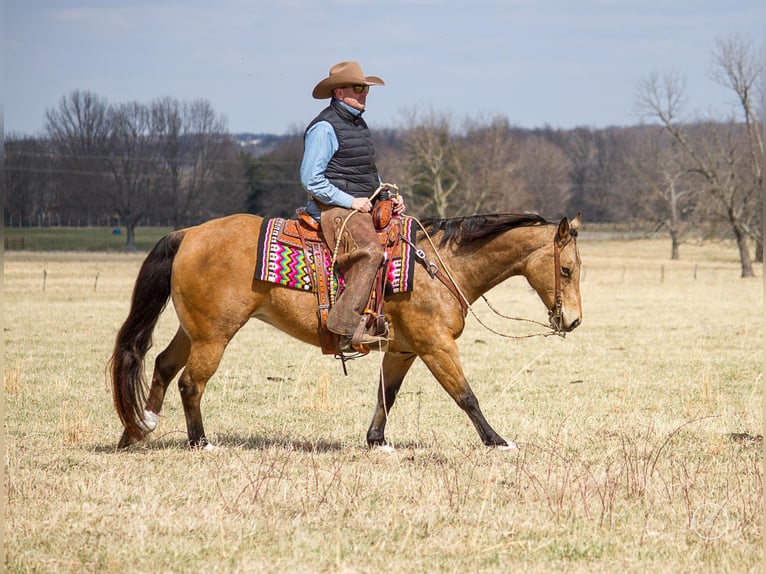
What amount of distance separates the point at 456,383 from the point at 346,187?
1.96 meters

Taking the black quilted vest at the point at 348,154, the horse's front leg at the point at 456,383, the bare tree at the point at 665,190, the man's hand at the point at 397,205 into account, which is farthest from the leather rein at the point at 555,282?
the bare tree at the point at 665,190

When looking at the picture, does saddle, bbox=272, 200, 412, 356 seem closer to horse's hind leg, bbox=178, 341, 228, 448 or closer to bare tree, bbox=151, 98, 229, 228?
horse's hind leg, bbox=178, 341, 228, 448

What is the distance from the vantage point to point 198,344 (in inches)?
330

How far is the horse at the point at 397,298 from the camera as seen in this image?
8188 mm

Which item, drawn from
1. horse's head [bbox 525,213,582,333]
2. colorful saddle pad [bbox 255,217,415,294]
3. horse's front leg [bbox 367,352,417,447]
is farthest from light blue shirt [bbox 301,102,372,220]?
horse's head [bbox 525,213,582,333]

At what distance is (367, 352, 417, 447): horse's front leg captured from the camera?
8.69m

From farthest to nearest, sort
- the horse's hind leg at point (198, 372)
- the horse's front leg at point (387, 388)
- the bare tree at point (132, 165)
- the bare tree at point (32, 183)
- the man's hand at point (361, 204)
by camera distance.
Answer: the bare tree at point (132, 165)
the bare tree at point (32, 183)
the horse's front leg at point (387, 388)
the horse's hind leg at point (198, 372)
the man's hand at point (361, 204)

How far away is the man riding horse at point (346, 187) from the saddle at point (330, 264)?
0.12 m

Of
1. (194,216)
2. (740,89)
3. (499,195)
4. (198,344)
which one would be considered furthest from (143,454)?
(194,216)

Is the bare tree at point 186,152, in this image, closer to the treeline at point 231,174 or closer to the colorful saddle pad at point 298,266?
the treeline at point 231,174

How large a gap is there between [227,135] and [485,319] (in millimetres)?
83131

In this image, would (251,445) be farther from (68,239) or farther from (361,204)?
(68,239)

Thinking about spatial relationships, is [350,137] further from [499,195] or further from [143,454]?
[499,195]

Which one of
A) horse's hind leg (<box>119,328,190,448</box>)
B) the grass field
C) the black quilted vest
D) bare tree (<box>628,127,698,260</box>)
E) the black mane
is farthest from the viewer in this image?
bare tree (<box>628,127,698,260</box>)
